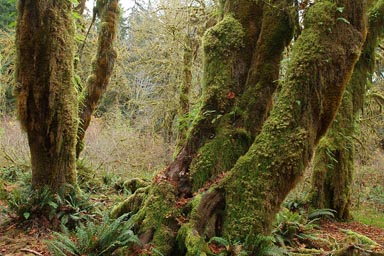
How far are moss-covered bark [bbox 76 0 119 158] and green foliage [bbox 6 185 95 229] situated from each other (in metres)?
3.49

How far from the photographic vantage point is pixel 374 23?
9.28 m

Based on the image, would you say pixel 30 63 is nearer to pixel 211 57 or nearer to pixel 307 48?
pixel 211 57

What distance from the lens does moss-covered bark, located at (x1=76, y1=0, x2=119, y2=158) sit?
10445mm

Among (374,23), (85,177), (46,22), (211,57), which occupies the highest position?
(374,23)

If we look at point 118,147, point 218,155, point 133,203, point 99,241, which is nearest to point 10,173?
point 118,147

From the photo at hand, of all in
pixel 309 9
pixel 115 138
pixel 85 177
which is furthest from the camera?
pixel 115 138

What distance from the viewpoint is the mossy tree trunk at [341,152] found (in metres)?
9.62

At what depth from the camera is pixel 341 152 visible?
9820 mm

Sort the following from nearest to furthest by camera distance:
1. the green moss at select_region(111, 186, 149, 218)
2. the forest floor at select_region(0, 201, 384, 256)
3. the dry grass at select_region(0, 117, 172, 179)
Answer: the forest floor at select_region(0, 201, 384, 256), the green moss at select_region(111, 186, 149, 218), the dry grass at select_region(0, 117, 172, 179)

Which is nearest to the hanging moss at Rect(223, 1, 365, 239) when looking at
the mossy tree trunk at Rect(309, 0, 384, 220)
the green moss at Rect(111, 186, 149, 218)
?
the green moss at Rect(111, 186, 149, 218)

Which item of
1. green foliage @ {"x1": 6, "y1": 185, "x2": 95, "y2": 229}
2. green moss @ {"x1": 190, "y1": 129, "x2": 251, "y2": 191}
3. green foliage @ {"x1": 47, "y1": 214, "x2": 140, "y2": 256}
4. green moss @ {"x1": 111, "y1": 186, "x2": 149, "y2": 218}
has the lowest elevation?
green foliage @ {"x1": 6, "y1": 185, "x2": 95, "y2": 229}

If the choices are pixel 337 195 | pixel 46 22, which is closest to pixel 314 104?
pixel 46 22

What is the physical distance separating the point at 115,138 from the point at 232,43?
12.7 metres

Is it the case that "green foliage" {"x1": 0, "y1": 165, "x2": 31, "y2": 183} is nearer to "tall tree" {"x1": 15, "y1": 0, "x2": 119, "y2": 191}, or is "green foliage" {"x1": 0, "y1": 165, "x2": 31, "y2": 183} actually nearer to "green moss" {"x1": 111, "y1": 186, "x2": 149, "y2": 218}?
"tall tree" {"x1": 15, "y1": 0, "x2": 119, "y2": 191}
